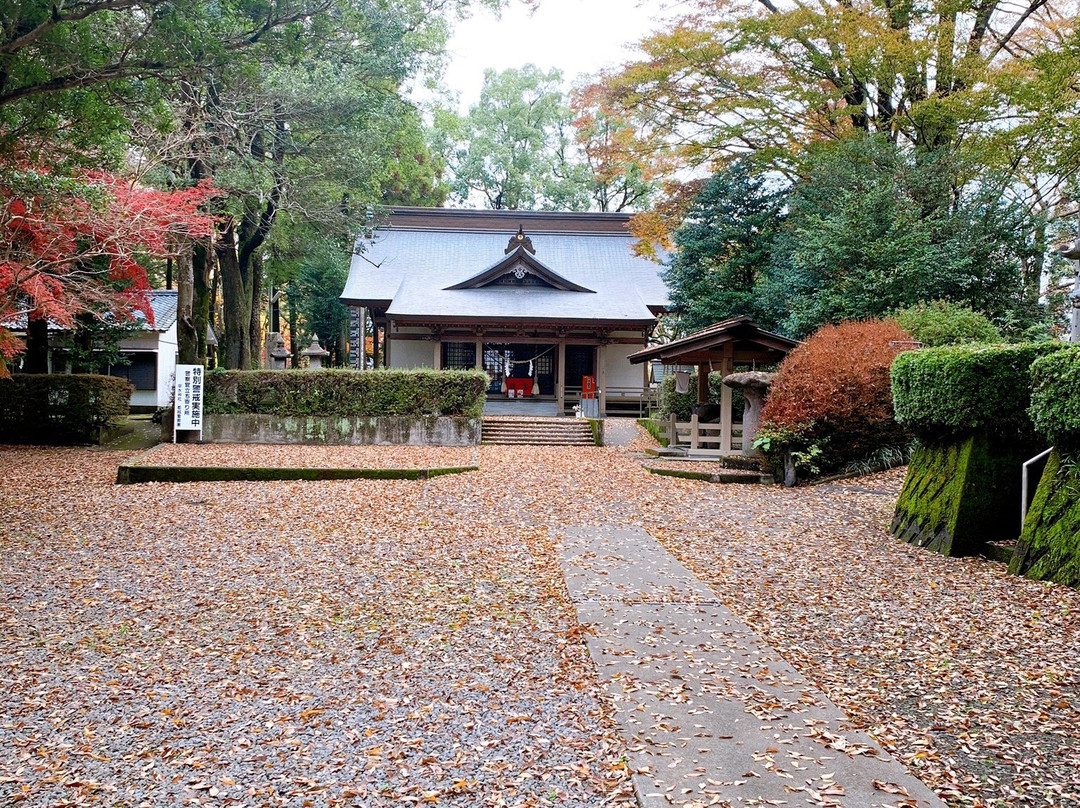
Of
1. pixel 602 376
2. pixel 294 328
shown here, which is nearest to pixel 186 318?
pixel 602 376

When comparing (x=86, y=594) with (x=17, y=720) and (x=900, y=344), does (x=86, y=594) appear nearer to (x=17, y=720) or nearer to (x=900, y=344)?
(x=17, y=720)

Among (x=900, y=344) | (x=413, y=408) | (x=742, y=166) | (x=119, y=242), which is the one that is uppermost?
(x=742, y=166)

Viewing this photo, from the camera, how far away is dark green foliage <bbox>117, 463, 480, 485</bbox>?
11.6m

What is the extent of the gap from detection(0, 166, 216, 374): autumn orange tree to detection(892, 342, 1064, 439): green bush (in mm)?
10555

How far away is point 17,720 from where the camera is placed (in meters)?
3.70

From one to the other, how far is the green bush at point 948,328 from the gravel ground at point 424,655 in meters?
4.45

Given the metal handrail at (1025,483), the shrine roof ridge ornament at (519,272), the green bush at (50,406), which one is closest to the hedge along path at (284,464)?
the green bush at (50,406)

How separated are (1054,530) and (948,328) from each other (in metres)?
7.20

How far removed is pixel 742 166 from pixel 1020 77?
21.5ft

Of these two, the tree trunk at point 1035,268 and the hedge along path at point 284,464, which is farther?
the tree trunk at point 1035,268

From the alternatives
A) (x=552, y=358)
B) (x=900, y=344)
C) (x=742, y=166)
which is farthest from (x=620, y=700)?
(x=552, y=358)

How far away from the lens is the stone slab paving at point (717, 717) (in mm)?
2973

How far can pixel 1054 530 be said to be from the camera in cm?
573

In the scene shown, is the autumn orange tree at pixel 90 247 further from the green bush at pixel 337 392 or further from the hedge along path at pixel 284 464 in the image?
the hedge along path at pixel 284 464
